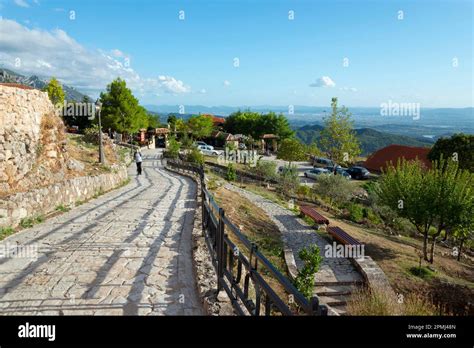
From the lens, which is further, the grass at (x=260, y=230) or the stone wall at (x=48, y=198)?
the grass at (x=260, y=230)

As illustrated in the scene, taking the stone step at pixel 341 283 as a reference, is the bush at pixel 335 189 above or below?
above

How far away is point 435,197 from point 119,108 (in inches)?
1598

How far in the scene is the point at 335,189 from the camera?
23.9 meters

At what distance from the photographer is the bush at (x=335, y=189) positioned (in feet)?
78.4

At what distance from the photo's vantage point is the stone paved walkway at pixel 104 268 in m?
4.21

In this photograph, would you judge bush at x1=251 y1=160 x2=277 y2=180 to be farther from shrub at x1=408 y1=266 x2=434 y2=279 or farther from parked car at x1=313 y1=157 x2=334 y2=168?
shrub at x1=408 y1=266 x2=434 y2=279

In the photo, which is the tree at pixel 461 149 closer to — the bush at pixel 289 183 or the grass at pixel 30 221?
the bush at pixel 289 183

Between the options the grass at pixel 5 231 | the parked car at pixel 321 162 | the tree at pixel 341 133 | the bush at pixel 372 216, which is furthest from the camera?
the parked car at pixel 321 162

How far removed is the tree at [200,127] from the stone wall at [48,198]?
5100cm

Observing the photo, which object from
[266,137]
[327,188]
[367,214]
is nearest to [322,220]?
[367,214]

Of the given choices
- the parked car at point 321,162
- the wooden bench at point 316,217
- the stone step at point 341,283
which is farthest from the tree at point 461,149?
the stone step at point 341,283

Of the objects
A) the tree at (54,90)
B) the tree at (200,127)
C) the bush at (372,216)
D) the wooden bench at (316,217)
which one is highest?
the tree at (54,90)

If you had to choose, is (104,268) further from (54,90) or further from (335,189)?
(54,90)

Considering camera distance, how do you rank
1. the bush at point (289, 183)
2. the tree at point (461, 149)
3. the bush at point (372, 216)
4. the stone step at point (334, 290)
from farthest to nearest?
the tree at point (461, 149) < the bush at point (289, 183) < the bush at point (372, 216) < the stone step at point (334, 290)
